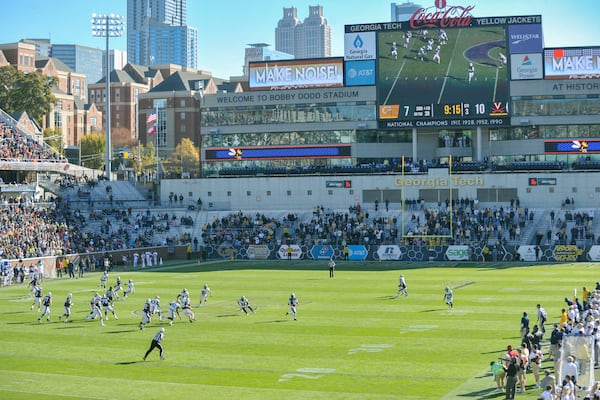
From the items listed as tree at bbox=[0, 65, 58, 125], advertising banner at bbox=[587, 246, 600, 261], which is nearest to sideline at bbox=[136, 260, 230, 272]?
advertising banner at bbox=[587, 246, 600, 261]

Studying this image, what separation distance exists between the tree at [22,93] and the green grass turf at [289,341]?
2432 inches

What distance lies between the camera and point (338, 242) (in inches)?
2847

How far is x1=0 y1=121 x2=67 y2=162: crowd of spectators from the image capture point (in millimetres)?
79700

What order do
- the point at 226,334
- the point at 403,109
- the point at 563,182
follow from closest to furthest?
the point at 226,334, the point at 563,182, the point at 403,109

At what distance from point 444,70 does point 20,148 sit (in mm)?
40236

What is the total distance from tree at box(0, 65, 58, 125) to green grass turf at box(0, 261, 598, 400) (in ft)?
203

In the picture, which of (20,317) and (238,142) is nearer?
(20,317)

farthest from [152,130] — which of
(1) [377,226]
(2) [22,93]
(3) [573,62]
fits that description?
(3) [573,62]

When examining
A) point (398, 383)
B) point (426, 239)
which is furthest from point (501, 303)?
point (426, 239)

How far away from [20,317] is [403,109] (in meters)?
49.5

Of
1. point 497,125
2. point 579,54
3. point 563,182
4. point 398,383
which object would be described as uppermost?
point 579,54

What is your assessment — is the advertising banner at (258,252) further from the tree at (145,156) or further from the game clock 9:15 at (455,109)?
the tree at (145,156)

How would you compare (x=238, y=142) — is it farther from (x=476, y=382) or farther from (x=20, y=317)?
(x=476, y=382)

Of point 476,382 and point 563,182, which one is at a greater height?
point 563,182
